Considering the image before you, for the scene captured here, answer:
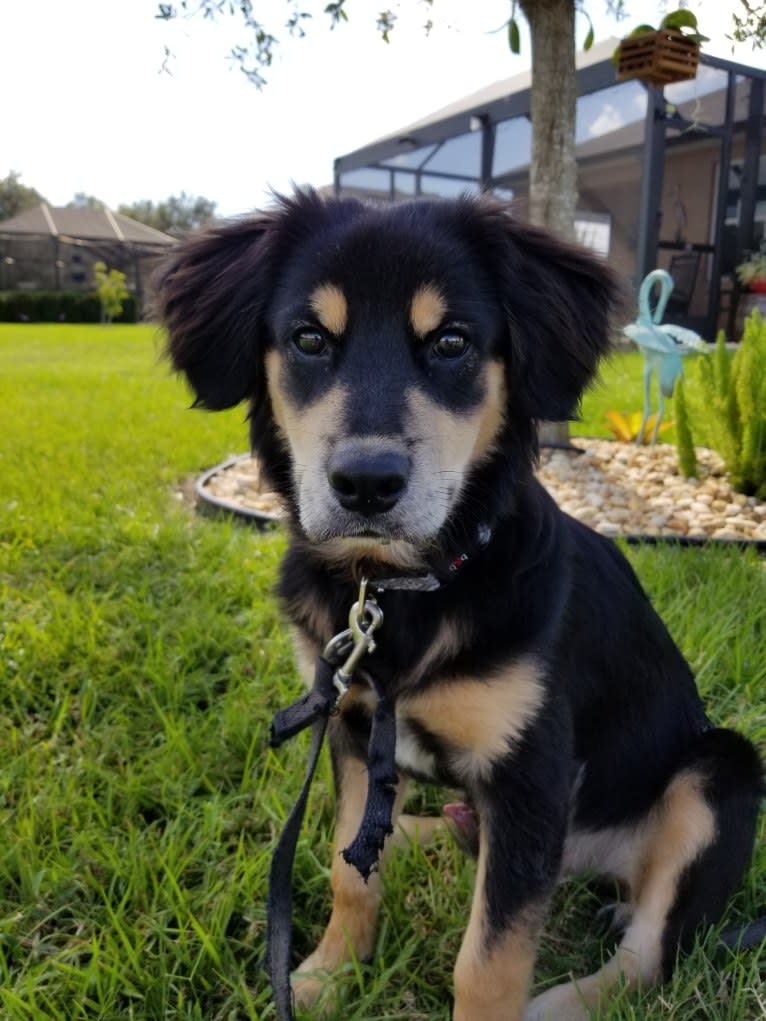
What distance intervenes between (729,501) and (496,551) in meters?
3.20

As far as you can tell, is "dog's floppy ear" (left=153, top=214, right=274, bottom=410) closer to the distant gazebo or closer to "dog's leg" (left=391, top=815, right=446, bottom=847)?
"dog's leg" (left=391, top=815, right=446, bottom=847)

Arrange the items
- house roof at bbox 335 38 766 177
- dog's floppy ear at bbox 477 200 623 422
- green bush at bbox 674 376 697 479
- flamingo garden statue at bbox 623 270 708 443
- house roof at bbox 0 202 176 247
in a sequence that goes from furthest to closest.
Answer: house roof at bbox 0 202 176 247, house roof at bbox 335 38 766 177, flamingo garden statue at bbox 623 270 708 443, green bush at bbox 674 376 697 479, dog's floppy ear at bbox 477 200 623 422

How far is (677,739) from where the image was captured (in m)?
1.99

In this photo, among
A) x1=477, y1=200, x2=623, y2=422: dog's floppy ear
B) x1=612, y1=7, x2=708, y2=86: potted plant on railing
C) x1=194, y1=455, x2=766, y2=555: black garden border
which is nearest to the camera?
x1=477, y1=200, x2=623, y2=422: dog's floppy ear

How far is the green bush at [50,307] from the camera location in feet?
94.4

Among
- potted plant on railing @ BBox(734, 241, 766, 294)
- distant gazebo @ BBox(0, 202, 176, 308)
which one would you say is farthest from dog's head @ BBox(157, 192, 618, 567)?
distant gazebo @ BBox(0, 202, 176, 308)

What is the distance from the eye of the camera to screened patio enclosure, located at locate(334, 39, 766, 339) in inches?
449

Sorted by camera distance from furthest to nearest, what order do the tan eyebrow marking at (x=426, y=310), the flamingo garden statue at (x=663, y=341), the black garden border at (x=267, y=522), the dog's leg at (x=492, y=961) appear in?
the flamingo garden statue at (x=663, y=341) < the black garden border at (x=267, y=522) < the tan eyebrow marking at (x=426, y=310) < the dog's leg at (x=492, y=961)

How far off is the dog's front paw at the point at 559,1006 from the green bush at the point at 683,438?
338 cm

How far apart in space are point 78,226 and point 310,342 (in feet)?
126

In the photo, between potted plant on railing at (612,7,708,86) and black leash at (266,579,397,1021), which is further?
potted plant on railing at (612,7,708,86)

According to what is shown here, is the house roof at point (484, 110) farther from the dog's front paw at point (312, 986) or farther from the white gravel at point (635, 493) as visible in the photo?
the dog's front paw at point (312, 986)

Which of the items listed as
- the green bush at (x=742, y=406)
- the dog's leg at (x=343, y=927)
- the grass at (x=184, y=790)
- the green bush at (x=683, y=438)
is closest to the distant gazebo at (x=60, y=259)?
the green bush at (x=683, y=438)

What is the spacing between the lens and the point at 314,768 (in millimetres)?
1598
